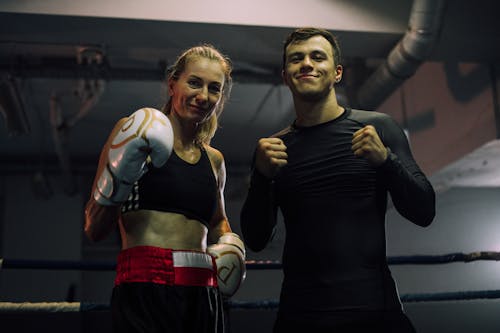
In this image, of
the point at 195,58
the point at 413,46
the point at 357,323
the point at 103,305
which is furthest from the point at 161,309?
the point at 413,46

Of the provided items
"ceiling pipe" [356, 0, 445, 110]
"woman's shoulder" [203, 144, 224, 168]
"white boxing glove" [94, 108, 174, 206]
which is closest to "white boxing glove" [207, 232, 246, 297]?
"woman's shoulder" [203, 144, 224, 168]

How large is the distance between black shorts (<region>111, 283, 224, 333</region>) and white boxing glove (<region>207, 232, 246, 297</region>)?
107mm

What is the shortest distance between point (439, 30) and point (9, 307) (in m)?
2.83

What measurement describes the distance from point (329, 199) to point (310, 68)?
36 centimetres

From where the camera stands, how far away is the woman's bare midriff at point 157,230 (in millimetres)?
1719

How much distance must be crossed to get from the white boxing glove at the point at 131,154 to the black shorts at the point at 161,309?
0.26 meters

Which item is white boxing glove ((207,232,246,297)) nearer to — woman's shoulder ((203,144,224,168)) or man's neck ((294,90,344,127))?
woman's shoulder ((203,144,224,168))

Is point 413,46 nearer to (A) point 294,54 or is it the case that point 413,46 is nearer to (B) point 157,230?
(A) point 294,54

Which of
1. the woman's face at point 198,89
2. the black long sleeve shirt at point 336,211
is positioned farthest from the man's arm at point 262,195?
the woman's face at point 198,89

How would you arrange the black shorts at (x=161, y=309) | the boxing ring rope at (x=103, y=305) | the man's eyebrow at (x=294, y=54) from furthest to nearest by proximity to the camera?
the boxing ring rope at (x=103, y=305), the man's eyebrow at (x=294, y=54), the black shorts at (x=161, y=309)

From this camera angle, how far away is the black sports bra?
1.74 m

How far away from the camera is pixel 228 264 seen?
1.86 m

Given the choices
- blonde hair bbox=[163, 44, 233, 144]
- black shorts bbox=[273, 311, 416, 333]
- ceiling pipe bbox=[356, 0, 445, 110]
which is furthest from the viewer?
ceiling pipe bbox=[356, 0, 445, 110]

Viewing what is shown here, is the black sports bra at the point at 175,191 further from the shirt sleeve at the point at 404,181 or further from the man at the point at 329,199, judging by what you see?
the shirt sleeve at the point at 404,181
